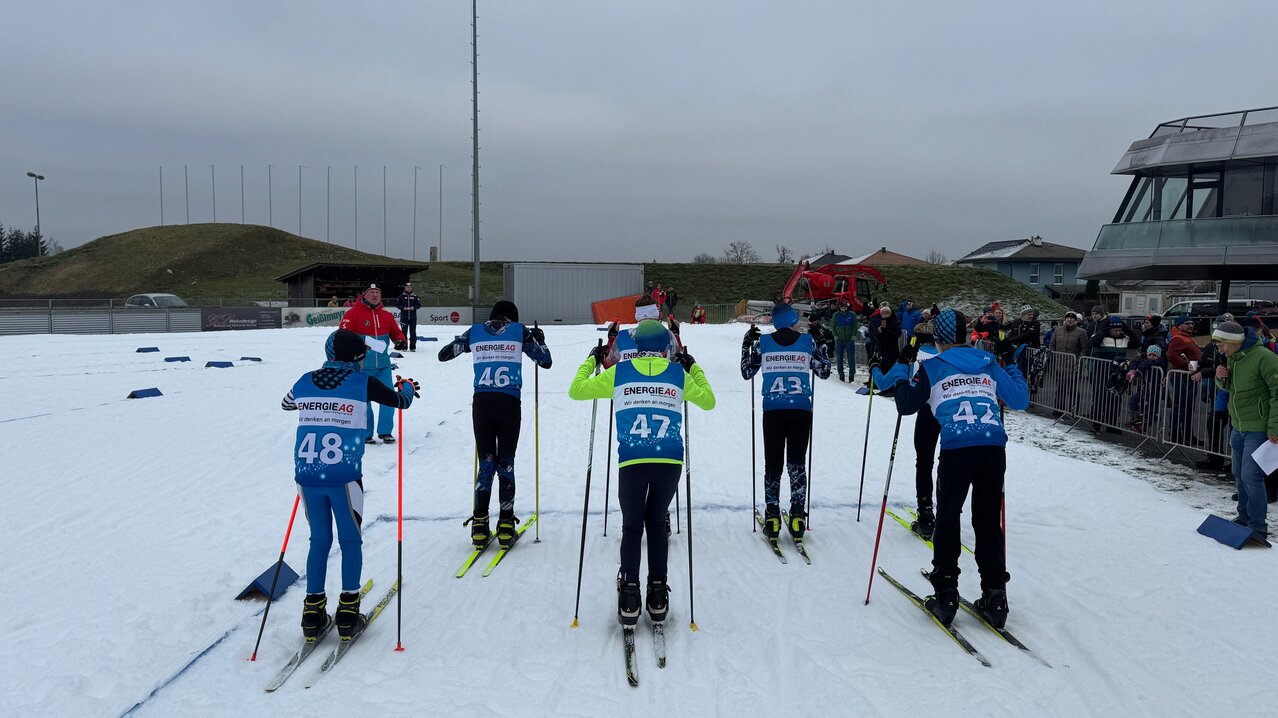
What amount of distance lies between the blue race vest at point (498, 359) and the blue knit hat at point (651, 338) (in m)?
1.61

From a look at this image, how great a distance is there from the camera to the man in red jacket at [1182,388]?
9727 mm

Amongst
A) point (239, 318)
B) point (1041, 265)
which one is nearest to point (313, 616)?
point (239, 318)

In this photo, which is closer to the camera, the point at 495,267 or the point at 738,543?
the point at 738,543

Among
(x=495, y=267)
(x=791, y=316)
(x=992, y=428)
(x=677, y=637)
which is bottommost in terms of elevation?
(x=677, y=637)

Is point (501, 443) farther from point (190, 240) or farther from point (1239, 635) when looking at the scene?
point (190, 240)

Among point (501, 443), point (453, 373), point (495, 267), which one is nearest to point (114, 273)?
point (495, 267)

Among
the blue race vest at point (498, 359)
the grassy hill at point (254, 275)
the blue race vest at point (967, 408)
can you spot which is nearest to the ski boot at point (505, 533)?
the blue race vest at point (498, 359)

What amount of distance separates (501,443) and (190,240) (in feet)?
296

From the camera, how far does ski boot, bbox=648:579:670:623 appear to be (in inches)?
187

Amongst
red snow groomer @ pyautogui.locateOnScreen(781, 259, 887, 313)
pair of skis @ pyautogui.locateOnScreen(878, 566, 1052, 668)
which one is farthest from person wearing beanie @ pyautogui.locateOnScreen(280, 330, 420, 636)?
red snow groomer @ pyautogui.locateOnScreen(781, 259, 887, 313)

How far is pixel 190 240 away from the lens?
80625 mm

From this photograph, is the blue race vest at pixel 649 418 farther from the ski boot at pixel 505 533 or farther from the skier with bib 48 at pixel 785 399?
the ski boot at pixel 505 533

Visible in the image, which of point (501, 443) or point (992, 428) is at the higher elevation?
point (992, 428)

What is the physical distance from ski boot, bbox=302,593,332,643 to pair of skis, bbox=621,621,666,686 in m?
1.92
